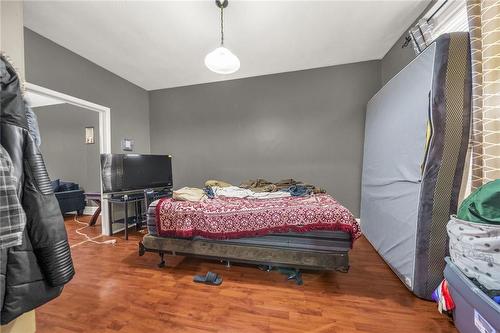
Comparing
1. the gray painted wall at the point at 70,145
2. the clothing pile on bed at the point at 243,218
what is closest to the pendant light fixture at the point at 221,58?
the clothing pile on bed at the point at 243,218

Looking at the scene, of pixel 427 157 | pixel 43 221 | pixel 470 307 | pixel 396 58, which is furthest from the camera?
pixel 396 58

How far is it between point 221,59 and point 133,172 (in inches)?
89.9

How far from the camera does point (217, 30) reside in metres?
2.21

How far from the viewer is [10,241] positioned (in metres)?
0.71

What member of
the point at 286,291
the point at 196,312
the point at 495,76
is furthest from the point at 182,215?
the point at 495,76

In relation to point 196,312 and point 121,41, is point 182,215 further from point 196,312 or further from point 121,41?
point 121,41

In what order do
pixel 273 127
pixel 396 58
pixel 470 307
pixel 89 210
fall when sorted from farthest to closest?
1. pixel 89 210
2. pixel 273 127
3. pixel 396 58
4. pixel 470 307

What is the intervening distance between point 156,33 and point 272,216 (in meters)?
2.54

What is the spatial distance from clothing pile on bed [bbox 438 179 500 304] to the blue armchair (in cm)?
566

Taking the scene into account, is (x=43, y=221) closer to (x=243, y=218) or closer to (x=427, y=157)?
(x=243, y=218)

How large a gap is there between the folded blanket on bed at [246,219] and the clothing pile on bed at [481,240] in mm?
682

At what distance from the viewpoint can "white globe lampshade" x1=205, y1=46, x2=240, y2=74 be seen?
5.78 feet

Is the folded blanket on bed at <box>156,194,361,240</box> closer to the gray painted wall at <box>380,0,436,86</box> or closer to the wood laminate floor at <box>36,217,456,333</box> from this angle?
the wood laminate floor at <box>36,217,456,333</box>

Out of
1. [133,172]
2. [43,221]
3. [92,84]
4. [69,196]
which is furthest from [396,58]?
[69,196]
